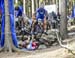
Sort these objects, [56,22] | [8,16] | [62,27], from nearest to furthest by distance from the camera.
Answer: [8,16]
[62,27]
[56,22]

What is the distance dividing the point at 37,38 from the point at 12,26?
2455 millimetres

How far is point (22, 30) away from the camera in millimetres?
18547

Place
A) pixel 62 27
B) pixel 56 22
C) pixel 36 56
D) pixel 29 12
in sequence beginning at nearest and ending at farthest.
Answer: pixel 36 56
pixel 62 27
pixel 56 22
pixel 29 12

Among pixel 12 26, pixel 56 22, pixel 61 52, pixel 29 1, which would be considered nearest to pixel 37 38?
A: pixel 12 26

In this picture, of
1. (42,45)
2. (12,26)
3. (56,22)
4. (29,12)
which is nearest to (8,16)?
(12,26)

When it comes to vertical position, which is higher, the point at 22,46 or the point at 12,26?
the point at 12,26

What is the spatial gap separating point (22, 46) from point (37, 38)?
1577mm

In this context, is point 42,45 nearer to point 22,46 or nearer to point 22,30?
point 22,46

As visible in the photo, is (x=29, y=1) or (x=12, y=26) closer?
(x=12, y=26)

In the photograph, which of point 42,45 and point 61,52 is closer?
point 61,52

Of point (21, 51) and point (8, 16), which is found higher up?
point (8, 16)

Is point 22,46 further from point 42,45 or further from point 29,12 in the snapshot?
point 29,12

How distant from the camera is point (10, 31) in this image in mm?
13609

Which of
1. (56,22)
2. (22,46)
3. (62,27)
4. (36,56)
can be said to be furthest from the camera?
(56,22)
